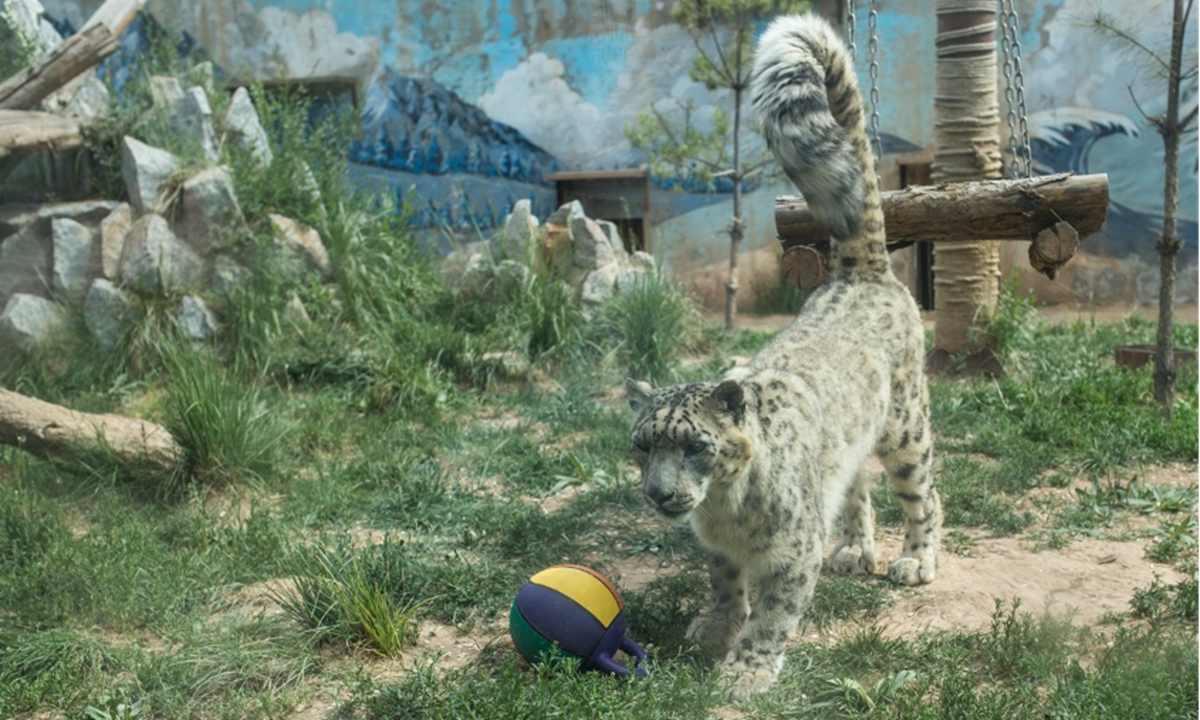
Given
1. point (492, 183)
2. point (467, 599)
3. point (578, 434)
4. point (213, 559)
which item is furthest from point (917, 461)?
point (492, 183)

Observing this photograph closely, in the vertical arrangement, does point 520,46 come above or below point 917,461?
above

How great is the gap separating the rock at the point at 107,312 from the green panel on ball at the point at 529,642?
6.52 m

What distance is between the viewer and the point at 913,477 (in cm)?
513

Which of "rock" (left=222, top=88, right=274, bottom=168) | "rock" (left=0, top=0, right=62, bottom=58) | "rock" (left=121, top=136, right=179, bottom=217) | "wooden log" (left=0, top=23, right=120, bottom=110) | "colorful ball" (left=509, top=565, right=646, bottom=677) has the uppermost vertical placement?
"rock" (left=0, top=0, right=62, bottom=58)

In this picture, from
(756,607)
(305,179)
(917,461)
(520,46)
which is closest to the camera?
(756,607)

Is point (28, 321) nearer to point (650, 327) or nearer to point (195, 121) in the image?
point (195, 121)

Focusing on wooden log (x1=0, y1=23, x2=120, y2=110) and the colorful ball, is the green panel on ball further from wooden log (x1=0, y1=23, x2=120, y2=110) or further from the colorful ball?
wooden log (x1=0, y1=23, x2=120, y2=110)

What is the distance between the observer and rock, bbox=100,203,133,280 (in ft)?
31.6

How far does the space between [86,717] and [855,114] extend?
14.1 ft

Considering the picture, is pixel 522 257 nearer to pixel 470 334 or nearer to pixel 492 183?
pixel 470 334

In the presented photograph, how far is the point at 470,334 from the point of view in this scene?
9633 millimetres

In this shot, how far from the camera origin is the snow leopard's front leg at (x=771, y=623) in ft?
12.9

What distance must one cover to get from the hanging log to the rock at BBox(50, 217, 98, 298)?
6.94 meters

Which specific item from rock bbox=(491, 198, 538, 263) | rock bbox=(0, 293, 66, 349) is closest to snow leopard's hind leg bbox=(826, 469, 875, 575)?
rock bbox=(491, 198, 538, 263)
